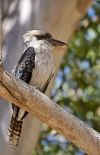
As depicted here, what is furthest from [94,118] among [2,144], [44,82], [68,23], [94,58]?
[44,82]

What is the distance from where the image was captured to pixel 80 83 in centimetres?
503

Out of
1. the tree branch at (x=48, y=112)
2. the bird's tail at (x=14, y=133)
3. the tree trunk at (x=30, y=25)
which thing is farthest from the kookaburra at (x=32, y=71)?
the tree trunk at (x=30, y=25)

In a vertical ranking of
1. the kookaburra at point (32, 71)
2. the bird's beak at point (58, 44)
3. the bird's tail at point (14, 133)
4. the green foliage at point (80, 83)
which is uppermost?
the bird's beak at point (58, 44)

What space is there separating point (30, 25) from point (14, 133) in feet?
4.68

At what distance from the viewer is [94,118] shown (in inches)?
187

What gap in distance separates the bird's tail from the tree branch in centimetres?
46

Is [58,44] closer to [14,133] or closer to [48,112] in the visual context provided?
[14,133]

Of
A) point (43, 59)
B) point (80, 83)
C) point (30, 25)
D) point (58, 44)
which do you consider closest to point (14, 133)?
point (43, 59)

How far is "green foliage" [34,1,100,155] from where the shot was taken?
15.8 ft

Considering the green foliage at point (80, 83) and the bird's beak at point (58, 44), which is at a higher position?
the bird's beak at point (58, 44)

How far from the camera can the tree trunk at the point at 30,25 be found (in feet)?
12.0

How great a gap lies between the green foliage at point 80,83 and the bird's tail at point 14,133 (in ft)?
6.32

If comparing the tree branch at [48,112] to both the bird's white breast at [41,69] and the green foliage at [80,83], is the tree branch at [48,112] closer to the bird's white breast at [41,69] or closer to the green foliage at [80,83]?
the bird's white breast at [41,69]

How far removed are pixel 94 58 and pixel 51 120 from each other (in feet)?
10.3
